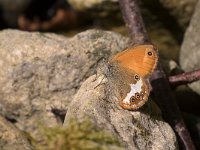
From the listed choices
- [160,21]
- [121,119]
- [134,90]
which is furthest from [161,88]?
[160,21]

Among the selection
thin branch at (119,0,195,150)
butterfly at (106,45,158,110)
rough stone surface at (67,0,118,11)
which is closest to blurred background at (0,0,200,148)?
rough stone surface at (67,0,118,11)

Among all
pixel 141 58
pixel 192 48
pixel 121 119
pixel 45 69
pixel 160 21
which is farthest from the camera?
pixel 160 21

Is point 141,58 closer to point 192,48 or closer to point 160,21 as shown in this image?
point 192,48

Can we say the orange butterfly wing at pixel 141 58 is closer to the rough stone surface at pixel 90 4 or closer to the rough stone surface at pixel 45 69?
the rough stone surface at pixel 45 69

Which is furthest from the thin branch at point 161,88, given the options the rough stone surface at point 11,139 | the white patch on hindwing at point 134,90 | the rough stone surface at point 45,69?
the rough stone surface at point 11,139

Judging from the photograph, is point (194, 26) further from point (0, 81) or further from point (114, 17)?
point (0, 81)

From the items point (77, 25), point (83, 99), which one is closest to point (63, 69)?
point (83, 99)
